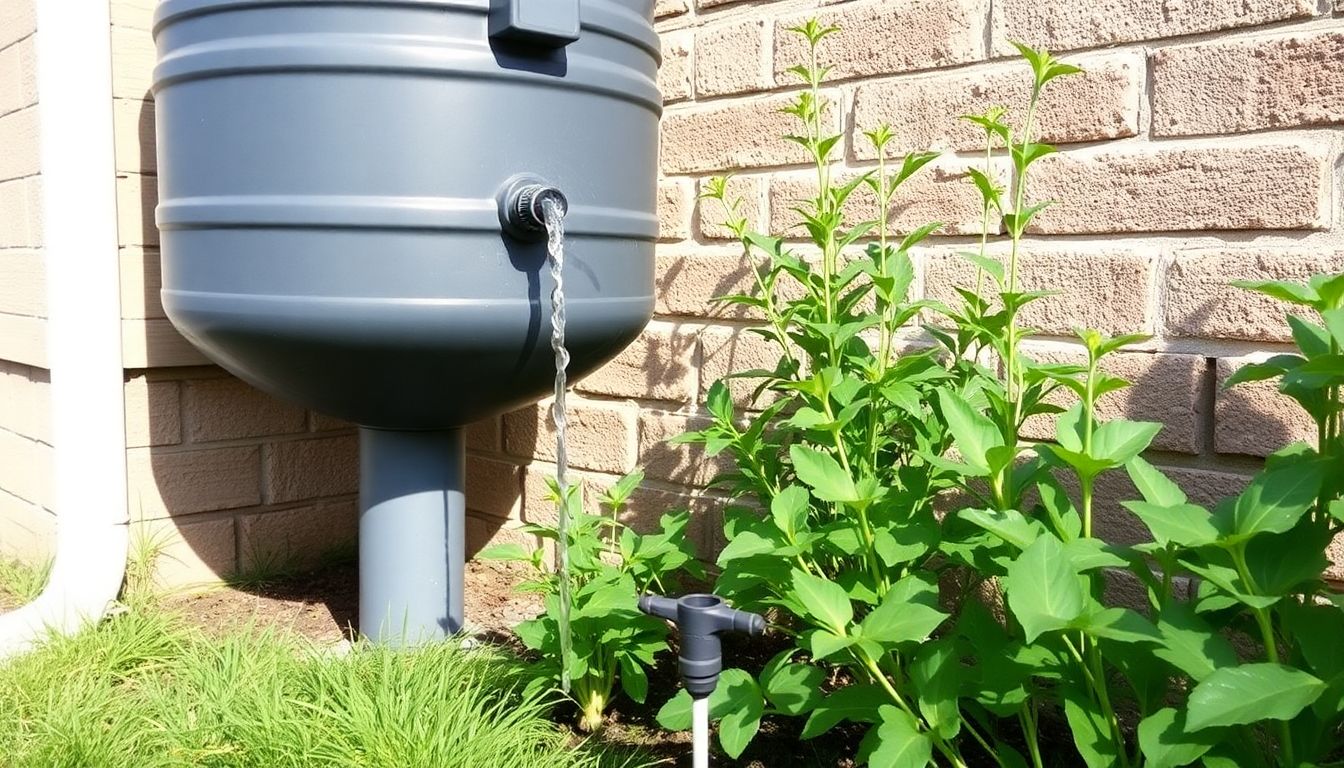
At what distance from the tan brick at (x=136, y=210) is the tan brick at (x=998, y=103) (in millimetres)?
1270

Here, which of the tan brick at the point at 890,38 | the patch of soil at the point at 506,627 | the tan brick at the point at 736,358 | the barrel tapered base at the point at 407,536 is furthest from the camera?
the tan brick at the point at 736,358

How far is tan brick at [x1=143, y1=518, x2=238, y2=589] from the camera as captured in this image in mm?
2137

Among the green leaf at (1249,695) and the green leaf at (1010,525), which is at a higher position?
the green leaf at (1010,525)

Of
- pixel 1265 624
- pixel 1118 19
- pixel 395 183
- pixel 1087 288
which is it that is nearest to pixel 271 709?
pixel 395 183

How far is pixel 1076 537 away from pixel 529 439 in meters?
1.32

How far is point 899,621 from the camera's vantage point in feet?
3.77

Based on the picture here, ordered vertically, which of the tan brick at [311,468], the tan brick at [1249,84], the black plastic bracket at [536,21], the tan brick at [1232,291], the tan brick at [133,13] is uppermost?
the tan brick at [133,13]

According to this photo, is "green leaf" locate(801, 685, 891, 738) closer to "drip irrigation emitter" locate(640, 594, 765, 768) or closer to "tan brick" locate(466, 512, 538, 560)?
"drip irrigation emitter" locate(640, 594, 765, 768)

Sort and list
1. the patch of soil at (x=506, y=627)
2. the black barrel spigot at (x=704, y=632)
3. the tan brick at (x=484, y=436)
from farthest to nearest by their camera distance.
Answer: the tan brick at (x=484, y=436), the patch of soil at (x=506, y=627), the black barrel spigot at (x=704, y=632)

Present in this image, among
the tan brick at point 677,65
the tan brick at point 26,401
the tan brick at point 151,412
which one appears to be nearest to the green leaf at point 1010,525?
the tan brick at point 677,65

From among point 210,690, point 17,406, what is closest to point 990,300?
point 210,690

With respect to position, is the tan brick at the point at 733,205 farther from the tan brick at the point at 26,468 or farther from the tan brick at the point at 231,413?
the tan brick at the point at 26,468

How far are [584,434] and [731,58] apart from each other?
759mm

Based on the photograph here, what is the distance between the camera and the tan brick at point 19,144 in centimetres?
209
